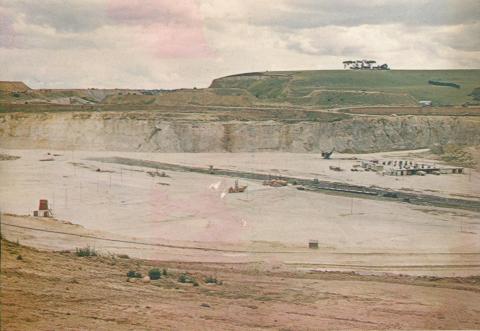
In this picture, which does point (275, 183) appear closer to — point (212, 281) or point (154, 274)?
point (212, 281)

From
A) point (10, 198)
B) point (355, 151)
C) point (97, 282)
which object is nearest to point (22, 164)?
point (10, 198)

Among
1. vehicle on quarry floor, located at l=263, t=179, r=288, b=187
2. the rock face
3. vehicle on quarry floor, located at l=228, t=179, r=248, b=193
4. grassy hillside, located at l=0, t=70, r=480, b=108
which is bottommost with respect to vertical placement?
vehicle on quarry floor, located at l=228, t=179, r=248, b=193

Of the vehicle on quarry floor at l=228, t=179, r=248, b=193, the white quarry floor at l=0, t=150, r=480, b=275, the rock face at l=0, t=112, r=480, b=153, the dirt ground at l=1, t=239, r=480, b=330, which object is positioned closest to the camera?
the dirt ground at l=1, t=239, r=480, b=330

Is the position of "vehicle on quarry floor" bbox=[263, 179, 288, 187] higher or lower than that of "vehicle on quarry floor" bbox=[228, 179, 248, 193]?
higher

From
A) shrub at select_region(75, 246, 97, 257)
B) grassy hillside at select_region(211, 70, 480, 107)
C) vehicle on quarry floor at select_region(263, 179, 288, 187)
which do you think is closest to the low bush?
shrub at select_region(75, 246, 97, 257)

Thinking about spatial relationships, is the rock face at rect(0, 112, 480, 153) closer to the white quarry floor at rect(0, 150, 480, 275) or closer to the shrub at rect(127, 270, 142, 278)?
the white quarry floor at rect(0, 150, 480, 275)

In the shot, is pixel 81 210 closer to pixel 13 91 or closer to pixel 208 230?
pixel 208 230

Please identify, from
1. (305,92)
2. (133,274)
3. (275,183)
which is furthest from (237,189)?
(305,92)
